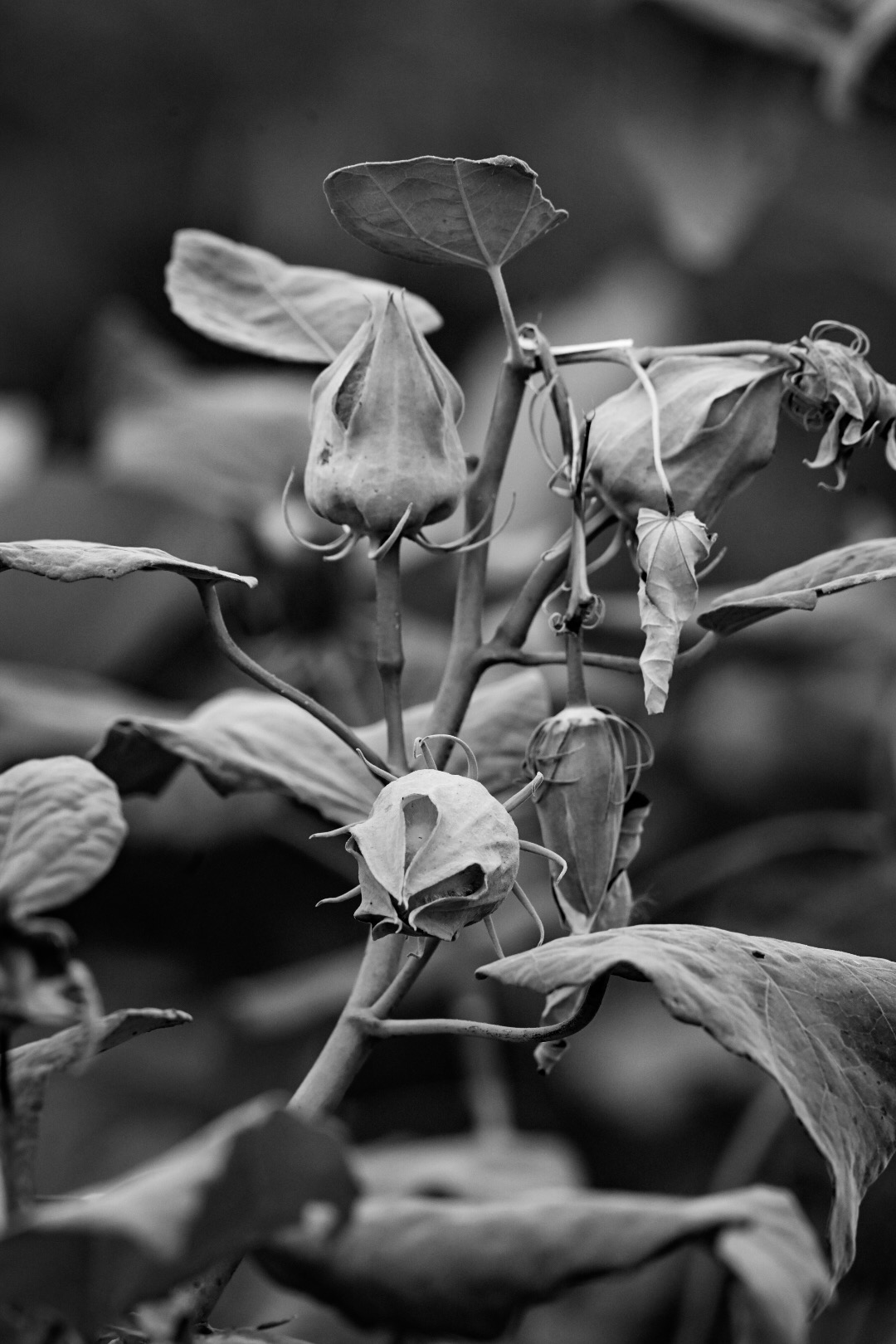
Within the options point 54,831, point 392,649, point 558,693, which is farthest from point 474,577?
point 558,693

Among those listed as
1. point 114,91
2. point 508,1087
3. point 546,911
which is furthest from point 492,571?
point 114,91

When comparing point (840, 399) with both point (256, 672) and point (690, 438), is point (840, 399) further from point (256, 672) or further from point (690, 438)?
point (256, 672)

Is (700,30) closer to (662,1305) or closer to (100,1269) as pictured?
(662,1305)

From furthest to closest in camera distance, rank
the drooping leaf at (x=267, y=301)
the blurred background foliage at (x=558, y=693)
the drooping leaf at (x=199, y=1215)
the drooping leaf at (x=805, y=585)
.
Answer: the blurred background foliage at (x=558, y=693), the drooping leaf at (x=267, y=301), the drooping leaf at (x=805, y=585), the drooping leaf at (x=199, y=1215)

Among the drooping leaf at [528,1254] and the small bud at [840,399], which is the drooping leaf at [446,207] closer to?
the small bud at [840,399]

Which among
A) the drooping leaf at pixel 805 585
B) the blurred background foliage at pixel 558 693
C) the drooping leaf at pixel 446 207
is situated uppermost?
the drooping leaf at pixel 446 207

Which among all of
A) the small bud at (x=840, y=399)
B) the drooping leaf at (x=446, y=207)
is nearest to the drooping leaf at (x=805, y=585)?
the small bud at (x=840, y=399)

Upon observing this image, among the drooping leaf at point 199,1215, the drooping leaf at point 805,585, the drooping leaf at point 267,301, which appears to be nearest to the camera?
the drooping leaf at point 199,1215
